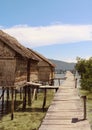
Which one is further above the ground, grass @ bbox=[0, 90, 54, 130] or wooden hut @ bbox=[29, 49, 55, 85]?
wooden hut @ bbox=[29, 49, 55, 85]

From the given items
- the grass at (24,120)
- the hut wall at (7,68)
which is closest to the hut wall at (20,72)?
the hut wall at (7,68)

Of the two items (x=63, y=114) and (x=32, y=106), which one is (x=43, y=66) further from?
(x=63, y=114)

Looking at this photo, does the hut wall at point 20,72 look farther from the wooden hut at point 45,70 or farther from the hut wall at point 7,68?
the wooden hut at point 45,70

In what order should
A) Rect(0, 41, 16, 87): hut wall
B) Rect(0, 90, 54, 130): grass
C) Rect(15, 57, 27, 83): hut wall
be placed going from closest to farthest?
1. Rect(0, 90, 54, 130): grass
2. Rect(0, 41, 16, 87): hut wall
3. Rect(15, 57, 27, 83): hut wall

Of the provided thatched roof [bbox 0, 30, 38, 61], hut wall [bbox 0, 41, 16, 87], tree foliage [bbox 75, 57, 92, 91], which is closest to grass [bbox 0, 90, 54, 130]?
hut wall [bbox 0, 41, 16, 87]

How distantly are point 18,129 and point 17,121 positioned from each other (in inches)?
103

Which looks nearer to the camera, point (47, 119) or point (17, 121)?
point (47, 119)

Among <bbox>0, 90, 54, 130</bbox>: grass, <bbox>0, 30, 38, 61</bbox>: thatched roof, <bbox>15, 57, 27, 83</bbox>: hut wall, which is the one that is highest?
<bbox>0, 30, 38, 61</bbox>: thatched roof

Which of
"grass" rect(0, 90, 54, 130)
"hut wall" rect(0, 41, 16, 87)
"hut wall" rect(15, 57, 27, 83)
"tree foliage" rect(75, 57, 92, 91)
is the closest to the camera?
"grass" rect(0, 90, 54, 130)

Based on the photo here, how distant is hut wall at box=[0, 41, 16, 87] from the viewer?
21.5m

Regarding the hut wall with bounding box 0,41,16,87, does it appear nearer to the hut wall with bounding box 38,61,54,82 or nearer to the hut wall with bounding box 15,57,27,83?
the hut wall with bounding box 15,57,27,83

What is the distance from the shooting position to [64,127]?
34.8ft

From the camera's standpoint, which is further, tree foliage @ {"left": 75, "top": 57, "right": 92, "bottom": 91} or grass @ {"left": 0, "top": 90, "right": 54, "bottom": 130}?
tree foliage @ {"left": 75, "top": 57, "right": 92, "bottom": 91}

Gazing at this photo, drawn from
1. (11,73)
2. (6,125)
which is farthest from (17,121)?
(11,73)
